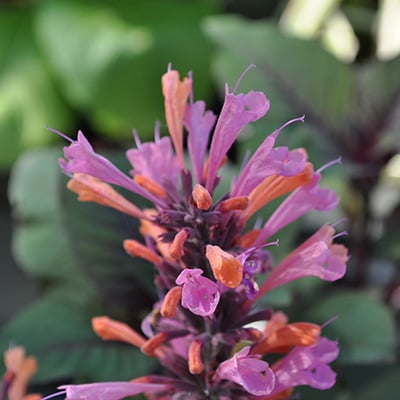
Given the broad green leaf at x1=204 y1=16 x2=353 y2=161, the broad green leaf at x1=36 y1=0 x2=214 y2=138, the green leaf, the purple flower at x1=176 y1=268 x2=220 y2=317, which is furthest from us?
the broad green leaf at x1=36 y1=0 x2=214 y2=138

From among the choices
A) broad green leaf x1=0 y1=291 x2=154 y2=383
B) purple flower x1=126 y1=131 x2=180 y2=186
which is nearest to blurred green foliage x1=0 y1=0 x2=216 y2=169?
broad green leaf x1=0 y1=291 x2=154 y2=383

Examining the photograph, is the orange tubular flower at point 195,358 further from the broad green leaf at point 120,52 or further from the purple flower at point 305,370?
the broad green leaf at point 120,52

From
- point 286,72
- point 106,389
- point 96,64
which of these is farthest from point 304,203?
point 96,64

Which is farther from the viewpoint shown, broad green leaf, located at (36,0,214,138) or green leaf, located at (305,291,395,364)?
broad green leaf, located at (36,0,214,138)

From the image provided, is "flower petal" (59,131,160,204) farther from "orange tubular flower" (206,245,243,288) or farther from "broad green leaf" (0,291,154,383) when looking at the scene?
"broad green leaf" (0,291,154,383)

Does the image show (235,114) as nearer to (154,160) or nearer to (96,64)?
(154,160)

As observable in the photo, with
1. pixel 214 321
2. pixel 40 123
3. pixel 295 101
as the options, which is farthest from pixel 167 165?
pixel 40 123

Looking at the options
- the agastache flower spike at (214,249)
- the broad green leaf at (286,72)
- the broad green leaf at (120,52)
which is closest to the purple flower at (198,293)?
the agastache flower spike at (214,249)

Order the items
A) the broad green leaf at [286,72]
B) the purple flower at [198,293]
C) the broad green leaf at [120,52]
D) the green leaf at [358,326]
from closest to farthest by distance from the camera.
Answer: the purple flower at [198,293] → the green leaf at [358,326] → the broad green leaf at [286,72] → the broad green leaf at [120,52]
